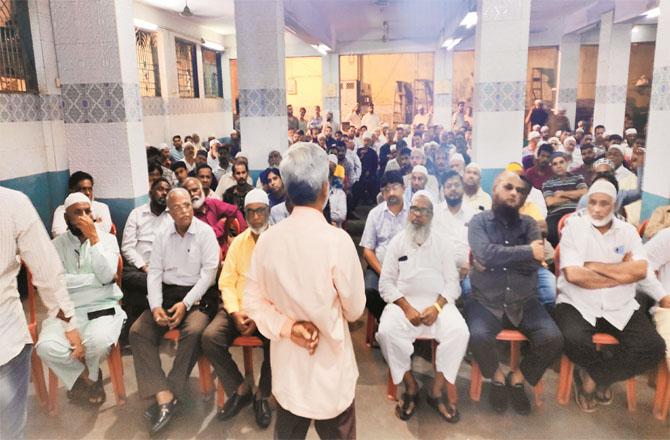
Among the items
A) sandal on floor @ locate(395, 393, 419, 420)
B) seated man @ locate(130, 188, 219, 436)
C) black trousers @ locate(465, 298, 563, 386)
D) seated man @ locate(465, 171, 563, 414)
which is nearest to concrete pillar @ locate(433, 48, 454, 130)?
seated man @ locate(465, 171, 563, 414)

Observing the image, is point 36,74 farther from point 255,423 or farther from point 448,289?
point 448,289

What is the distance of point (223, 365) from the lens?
3.14 metres

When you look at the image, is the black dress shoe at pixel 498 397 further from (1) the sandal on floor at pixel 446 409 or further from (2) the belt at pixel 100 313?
(2) the belt at pixel 100 313

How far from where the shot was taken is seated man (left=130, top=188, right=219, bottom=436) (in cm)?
315

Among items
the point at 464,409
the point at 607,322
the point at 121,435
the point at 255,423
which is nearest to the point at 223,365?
the point at 255,423

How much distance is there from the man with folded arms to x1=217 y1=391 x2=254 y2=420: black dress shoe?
1.24 meters

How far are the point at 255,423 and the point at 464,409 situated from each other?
126cm

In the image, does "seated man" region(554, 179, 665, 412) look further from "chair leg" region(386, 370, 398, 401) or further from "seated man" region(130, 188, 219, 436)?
"seated man" region(130, 188, 219, 436)

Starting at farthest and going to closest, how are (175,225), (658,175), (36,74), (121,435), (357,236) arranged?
(357,236), (36,74), (658,175), (175,225), (121,435)

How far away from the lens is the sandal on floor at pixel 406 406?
309 centimetres

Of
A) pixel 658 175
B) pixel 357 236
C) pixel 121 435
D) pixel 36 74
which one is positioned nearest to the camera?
pixel 121 435

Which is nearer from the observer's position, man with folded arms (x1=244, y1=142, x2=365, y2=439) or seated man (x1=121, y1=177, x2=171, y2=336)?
man with folded arms (x1=244, y1=142, x2=365, y2=439)

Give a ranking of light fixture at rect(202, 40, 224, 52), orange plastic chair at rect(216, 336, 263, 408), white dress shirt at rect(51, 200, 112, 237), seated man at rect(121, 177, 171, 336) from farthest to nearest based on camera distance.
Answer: light fixture at rect(202, 40, 224, 52)
white dress shirt at rect(51, 200, 112, 237)
seated man at rect(121, 177, 171, 336)
orange plastic chair at rect(216, 336, 263, 408)

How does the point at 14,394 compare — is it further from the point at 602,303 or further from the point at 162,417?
the point at 602,303
